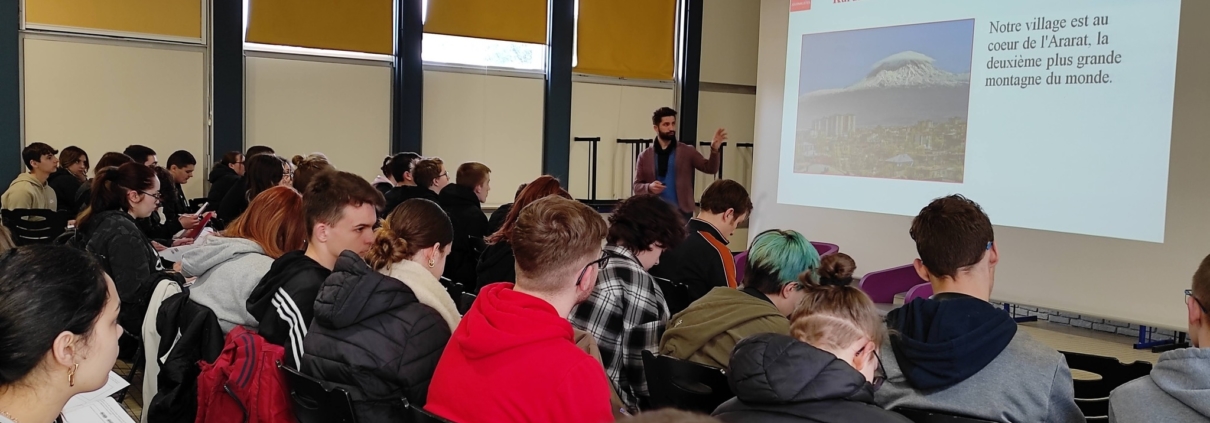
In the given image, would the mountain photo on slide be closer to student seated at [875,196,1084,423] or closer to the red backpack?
student seated at [875,196,1084,423]

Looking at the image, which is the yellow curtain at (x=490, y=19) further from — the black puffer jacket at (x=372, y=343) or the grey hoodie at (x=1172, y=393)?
the grey hoodie at (x=1172, y=393)

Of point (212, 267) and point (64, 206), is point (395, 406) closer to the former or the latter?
point (212, 267)

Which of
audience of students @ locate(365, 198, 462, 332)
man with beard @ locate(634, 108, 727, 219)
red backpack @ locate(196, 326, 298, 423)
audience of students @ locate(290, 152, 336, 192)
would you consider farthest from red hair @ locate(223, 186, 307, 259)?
man with beard @ locate(634, 108, 727, 219)

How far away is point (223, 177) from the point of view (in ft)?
21.0

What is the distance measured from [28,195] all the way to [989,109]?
20.6 ft

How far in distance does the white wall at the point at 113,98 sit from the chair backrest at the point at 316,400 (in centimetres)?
591

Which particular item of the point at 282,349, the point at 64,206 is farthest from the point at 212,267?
the point at 64,206

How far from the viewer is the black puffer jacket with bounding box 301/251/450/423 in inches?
84.4

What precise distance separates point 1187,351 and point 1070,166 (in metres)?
4.16

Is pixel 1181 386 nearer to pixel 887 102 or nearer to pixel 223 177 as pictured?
pixel 887 102

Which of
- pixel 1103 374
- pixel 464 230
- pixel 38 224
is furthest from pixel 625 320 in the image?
pixel 38 224

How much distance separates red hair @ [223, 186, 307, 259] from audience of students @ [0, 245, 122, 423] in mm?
1446

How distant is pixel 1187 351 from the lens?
178cm

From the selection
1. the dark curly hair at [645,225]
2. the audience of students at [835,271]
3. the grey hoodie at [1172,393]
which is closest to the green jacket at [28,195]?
the dark curly hair at [645,225]
